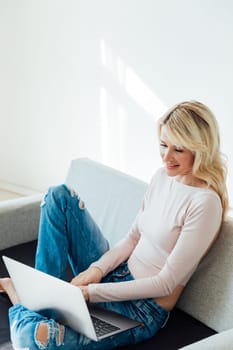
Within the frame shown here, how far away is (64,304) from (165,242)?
0.37m

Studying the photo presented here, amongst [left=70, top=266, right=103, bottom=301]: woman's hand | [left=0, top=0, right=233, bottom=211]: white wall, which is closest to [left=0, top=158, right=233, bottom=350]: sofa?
[left=70, top=266, right=103, bottom=301]: woman's hand

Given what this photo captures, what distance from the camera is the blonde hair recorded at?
1.89m

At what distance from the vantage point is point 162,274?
6.23 feet

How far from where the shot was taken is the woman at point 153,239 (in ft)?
6.13

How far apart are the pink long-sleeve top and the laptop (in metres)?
0.07

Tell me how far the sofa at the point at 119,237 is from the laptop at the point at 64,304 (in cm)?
10

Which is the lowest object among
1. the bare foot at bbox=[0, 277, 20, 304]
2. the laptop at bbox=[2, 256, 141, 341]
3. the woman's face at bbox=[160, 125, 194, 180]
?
the bare foot at bbox=[0, 277, 20, 304]

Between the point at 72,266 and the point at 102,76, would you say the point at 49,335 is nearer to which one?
the point at 72,266

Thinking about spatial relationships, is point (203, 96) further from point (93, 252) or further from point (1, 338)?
point (1, 338)

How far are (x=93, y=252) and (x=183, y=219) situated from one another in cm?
40

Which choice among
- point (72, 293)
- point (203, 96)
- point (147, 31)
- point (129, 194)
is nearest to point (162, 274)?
point (72, 293)

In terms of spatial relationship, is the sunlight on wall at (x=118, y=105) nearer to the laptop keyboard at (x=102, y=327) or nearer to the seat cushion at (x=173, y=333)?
the seat cushion at (x=173, y=333)

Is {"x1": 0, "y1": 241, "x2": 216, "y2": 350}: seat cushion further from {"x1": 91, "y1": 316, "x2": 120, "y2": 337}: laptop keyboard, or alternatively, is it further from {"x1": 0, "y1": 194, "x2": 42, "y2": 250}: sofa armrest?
{"x1": 0, "y1": 194, "x2": 42, "y2": 250}: sofa armrest

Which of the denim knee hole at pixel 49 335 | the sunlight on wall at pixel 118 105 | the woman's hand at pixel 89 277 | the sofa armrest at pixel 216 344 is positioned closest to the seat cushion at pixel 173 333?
the denim knee hole at pixel 49 335
